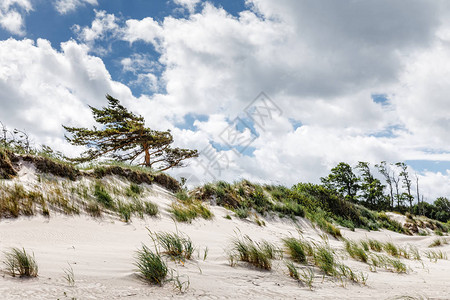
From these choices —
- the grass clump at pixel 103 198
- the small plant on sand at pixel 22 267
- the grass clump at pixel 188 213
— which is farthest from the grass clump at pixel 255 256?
the grass clump at pixel 103 198

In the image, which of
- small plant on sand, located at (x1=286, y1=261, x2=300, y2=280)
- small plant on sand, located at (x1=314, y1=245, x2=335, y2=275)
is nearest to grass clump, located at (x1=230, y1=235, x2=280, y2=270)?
small plant on sand, located at (x1=286, y1=261, x2=300, y2=280)

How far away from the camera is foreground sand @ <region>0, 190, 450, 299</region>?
2479 mm

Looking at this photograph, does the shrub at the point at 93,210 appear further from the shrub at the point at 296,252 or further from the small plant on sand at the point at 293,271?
the small plant on sand at the point at 293,271

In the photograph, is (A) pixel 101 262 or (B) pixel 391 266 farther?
(B) pixel 391 266

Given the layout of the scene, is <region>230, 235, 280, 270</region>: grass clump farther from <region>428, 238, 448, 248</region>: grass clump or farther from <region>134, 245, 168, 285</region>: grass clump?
<region>428, 238, 448, 248</region>: grass clump

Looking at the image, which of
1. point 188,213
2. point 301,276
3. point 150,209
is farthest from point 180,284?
point 188,213

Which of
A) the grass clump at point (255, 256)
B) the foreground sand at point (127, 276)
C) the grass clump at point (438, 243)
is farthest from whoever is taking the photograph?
the grass clump at point (438, 243)

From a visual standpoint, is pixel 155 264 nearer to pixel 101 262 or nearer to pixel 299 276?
pixel 101 262

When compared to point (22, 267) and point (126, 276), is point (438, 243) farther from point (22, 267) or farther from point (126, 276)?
point (22, 267)

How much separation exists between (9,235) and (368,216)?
65.6 ft

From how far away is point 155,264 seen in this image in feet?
9.59

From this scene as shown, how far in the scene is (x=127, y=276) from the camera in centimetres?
285

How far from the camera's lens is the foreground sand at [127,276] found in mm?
2479

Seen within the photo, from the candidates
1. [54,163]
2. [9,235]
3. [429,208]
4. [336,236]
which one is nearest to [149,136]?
[54,163]
